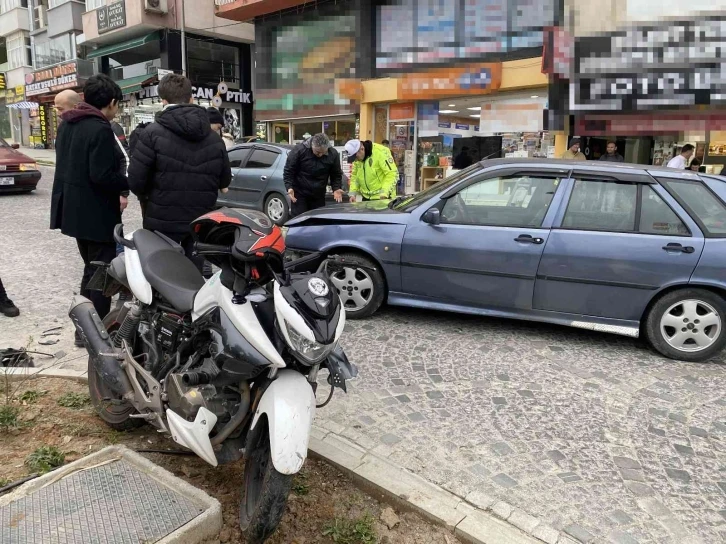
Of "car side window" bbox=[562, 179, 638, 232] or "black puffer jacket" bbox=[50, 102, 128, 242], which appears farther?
"car side window" bbox=[562, 179, 638, 232]

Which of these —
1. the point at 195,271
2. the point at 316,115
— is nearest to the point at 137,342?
the point at 195,271

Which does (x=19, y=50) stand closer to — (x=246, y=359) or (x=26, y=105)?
(x=26, y=105)

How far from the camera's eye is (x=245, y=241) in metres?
2.29

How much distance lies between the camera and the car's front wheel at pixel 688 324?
182 inches

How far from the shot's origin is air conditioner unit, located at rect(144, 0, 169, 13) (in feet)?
75.0

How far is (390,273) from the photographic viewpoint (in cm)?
535

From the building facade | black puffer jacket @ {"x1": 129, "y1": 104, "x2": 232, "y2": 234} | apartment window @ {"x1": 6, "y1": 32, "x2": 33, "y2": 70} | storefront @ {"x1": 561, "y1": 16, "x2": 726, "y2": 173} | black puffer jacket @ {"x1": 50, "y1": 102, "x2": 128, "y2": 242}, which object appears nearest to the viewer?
black puffer jacket @ {"x1": 129, "y1": 104, "x2": 232, "y2": 234}

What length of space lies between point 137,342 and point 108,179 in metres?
1.54

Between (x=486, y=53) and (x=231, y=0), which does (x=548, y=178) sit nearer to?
(x=486, y=53)

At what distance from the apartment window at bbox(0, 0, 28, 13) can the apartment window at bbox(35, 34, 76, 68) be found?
3548mm

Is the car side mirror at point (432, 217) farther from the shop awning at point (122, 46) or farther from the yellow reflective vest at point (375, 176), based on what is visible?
the shop awning at point (122, 46)

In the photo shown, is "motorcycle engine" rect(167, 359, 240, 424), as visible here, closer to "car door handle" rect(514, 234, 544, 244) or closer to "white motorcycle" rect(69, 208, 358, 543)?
"white motorcycle" rect(69, 208, 358, 543)

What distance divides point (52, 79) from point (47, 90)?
3.07 ft

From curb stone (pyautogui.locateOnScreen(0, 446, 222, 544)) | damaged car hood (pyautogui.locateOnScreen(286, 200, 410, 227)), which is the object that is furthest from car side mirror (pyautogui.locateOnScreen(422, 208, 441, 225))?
curb stone (pyautogui.locateOnScreen(0, 446, 222, 544))
